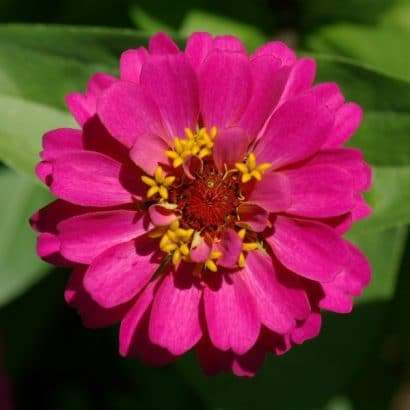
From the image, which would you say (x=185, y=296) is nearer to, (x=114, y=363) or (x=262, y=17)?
(x=262, y=17)

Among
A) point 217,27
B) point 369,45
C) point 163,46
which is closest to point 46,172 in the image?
point 163,46

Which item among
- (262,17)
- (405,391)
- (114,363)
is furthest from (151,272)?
(405,391)

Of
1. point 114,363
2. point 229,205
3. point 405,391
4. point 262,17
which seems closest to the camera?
point 229,205

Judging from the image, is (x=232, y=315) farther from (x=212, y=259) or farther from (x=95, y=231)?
(x=95, y=231)

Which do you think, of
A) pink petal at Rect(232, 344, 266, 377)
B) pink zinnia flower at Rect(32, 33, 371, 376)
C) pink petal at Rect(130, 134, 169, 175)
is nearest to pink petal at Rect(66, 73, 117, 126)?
pink zinnia flower at Rect(32, 33, 371, 376)

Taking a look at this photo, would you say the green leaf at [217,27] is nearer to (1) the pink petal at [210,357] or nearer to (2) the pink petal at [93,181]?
(2) the pink petal at [93,181]

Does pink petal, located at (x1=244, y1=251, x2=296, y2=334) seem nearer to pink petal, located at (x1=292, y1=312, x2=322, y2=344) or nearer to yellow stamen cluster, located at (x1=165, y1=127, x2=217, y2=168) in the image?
pink petal, located at (x1=292, y1=312, x2=322, y2=344)

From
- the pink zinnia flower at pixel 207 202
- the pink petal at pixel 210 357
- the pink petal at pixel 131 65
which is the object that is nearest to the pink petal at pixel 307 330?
the pink zinnia flower at pixel 207 202
